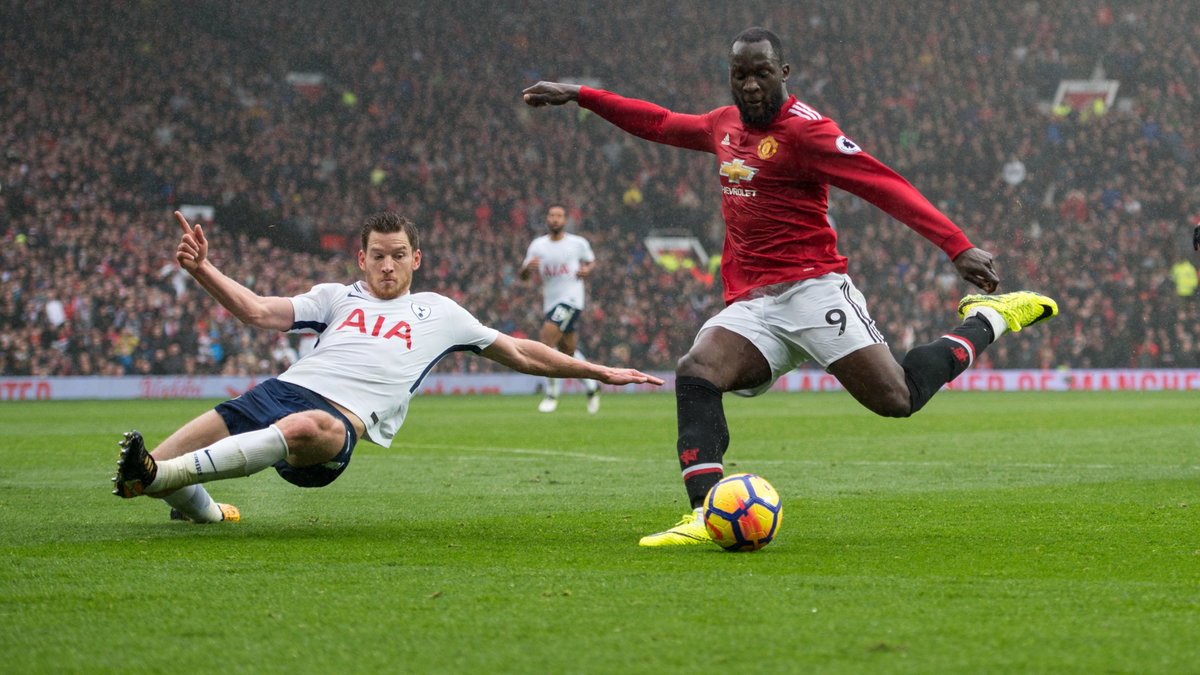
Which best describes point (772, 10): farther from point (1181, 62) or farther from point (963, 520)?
point (963, 520)

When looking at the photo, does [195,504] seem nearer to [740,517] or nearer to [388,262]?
[388,262]

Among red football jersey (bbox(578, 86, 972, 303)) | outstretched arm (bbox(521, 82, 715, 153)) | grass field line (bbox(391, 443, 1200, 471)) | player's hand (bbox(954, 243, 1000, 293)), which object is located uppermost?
outstretched arm (bbox(521, 82, 715, 153))

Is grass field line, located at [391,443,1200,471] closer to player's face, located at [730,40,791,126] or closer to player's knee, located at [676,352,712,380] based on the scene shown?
player's knee, located at [676,352,712,380]

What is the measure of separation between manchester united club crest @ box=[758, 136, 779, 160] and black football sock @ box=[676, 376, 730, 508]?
3.22 feet

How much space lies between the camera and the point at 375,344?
18.9ft

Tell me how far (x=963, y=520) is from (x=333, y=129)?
25955 mm

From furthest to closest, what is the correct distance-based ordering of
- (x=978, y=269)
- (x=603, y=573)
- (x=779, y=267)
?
1. (x=779, y=267)
2. (x=978, y=269)
3. (x=603, y=573)

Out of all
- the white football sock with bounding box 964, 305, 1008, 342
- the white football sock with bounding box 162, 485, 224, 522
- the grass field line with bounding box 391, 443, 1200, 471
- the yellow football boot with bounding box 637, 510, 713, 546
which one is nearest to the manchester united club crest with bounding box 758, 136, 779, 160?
the yellow football boot with bounding box 637, 510, 713, 546

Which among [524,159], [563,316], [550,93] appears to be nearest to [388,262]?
[550,93]

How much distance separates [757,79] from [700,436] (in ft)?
4.85

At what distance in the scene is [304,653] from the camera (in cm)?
309

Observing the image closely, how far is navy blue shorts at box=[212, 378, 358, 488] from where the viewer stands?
218 inches

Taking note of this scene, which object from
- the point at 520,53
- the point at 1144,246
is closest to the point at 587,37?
the point at 520,53

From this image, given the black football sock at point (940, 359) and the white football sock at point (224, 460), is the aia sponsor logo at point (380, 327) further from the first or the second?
the black football sock at point (940, 359)
